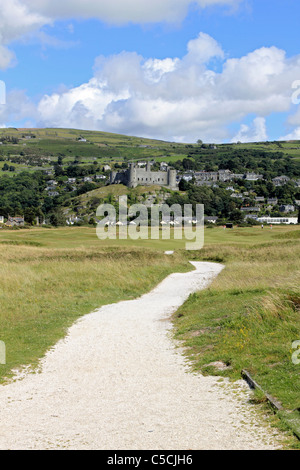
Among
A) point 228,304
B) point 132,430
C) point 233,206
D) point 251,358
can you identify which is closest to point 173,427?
point 132,430

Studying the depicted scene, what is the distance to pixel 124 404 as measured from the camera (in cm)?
923

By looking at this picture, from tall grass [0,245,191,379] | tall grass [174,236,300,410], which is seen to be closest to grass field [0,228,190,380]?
tall grass [0,245,191,379]

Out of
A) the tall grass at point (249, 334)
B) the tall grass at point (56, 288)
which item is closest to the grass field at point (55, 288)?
the tall grass at point (56, 288)

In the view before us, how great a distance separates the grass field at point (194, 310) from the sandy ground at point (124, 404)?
61cm

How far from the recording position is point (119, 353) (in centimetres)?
1346

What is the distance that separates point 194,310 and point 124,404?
380 inches

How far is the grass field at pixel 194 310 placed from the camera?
1079 centimetres

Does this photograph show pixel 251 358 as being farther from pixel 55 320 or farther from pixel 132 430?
pixel 55 320

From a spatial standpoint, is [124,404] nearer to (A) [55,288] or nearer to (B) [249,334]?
(B) [249,334]

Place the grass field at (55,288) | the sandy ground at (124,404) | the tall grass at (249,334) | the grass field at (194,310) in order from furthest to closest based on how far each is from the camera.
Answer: the grass field at (55,288) < the grass field at (194,310) < the tall grass at (249,334) < the sandy ground at (124,404)

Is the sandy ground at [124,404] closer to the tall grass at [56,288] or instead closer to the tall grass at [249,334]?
the tall grass at [249,334]

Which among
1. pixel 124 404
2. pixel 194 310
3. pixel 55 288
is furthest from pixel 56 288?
pixel 124 404

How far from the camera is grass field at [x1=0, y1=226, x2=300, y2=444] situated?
10.8 meters
